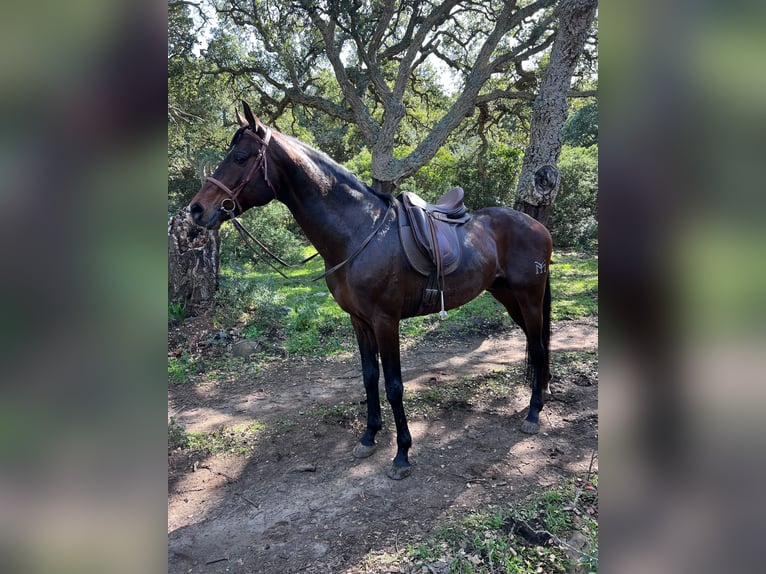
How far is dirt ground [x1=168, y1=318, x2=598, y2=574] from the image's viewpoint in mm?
2506

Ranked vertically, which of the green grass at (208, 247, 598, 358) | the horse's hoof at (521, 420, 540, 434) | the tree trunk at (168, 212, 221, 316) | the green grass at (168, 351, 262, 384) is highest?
the tree trunk at (168, 212, 221, 316)

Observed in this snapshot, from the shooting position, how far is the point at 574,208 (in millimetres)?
13797

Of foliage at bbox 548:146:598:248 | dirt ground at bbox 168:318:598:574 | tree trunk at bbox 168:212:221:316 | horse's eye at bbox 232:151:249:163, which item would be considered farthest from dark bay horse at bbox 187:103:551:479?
foliage at bbox 548:146:598:248

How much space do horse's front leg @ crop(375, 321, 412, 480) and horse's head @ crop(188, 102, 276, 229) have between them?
127 cm

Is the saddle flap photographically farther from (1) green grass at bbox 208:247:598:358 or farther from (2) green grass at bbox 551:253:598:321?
(2) green grass at bbox 551:253:598:321

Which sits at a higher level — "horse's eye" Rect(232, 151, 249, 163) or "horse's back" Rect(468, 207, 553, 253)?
"horse's eye" Rect(232, 151, 249, 163)

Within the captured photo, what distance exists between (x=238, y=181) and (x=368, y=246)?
0.96 meters

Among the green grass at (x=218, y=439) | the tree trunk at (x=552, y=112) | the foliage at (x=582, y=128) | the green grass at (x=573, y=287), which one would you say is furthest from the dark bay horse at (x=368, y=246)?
the foliage at (x=582, y=128)

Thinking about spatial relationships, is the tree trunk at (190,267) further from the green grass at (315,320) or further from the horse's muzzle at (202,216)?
the horse's muzzle at (202,216)

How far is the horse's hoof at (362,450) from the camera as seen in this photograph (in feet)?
11.1
